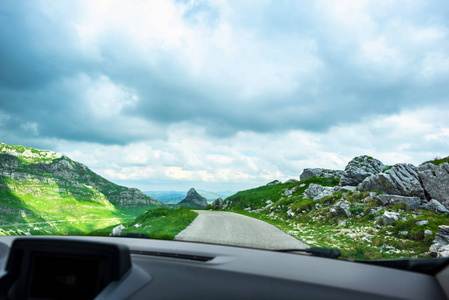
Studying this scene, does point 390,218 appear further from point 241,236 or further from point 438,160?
point 438,160

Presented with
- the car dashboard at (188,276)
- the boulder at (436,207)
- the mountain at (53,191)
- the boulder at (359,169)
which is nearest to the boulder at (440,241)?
the boulder at (436,207)

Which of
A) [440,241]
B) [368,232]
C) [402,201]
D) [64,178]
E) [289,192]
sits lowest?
[368,232]

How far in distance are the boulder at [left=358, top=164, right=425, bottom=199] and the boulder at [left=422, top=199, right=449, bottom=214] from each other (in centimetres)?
207

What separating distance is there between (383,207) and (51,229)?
21.0m

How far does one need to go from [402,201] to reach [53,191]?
322 feet

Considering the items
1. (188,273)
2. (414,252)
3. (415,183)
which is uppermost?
(415,183)

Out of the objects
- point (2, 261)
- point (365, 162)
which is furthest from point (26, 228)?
point (365, 162)

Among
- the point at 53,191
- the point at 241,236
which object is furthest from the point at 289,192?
the point at 53,191

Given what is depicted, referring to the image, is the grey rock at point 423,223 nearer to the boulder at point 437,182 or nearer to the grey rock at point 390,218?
the grey rock at point 390,218

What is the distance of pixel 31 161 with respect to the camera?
4045 inches

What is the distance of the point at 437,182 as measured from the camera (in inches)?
789

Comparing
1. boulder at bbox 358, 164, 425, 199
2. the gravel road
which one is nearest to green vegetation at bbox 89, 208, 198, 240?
the gravel road

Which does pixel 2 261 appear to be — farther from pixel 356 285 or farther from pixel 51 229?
pixel 356 285

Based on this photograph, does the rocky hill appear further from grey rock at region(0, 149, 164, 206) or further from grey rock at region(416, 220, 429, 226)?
grey rock at region(0, 149, 164, 206)
